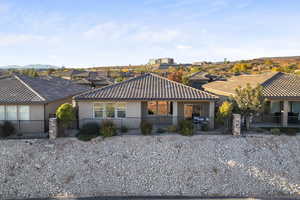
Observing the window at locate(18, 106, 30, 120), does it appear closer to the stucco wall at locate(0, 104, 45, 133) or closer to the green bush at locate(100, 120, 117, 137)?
the stucco wall at locate(0, 104, 45, 133)

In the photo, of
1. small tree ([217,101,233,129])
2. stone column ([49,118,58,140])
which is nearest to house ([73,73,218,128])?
small tree ([217,101,233,129])

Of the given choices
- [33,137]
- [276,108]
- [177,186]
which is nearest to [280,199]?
[177,186]

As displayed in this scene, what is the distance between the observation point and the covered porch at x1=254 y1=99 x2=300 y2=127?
18672 mm

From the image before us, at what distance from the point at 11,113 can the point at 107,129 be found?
25.2 feet

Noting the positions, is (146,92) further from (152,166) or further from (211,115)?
(152,166)

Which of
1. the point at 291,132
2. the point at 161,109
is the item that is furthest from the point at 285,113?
the point at 161,109

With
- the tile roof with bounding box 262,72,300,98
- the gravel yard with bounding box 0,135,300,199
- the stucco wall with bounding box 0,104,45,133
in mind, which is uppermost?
the tile roof with bounding box 262,72,300,98

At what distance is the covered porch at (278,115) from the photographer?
61.3 ft

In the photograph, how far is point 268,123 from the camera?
1900 cm

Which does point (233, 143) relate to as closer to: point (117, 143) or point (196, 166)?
point (196, 166)

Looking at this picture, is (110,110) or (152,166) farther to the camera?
(110,110)

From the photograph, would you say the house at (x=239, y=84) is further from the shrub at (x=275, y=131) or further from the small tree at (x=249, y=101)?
the shrub at (x=275, y=131)

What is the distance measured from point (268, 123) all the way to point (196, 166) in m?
9.48

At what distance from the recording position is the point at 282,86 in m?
19.7
